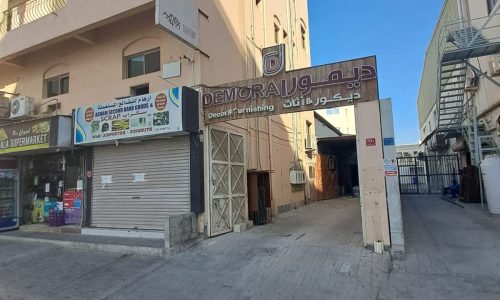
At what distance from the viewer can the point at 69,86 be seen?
41.8ft

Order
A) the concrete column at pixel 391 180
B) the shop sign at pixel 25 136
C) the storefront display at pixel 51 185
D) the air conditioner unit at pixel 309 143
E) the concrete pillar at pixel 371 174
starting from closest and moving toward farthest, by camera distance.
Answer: the concrete column at pixel 391 180 < the concrete pillar at pixel 371 174 < the shop sign at pixel 25 136 < the storefront display at pixel 51 185 < the air conditioner unit at pixel 309 143

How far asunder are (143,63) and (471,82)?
44.2ft

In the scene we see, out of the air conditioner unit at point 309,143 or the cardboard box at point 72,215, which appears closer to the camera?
the cardboard box at point 72,215

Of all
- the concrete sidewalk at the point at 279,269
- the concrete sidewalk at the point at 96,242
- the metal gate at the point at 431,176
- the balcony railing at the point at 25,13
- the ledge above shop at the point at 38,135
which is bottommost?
the concrete sidewalk at the point at 279,269

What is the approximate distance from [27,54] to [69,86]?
328 centimetres

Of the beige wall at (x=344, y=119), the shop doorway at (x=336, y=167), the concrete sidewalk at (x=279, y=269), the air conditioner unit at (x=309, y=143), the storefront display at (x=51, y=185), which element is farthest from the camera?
the beige wall at (x=344, y=119)

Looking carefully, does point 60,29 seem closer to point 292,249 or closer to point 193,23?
point 193,23

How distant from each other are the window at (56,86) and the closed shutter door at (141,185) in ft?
11.7

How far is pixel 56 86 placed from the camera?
527 inches

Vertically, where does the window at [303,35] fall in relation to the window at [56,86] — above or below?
above

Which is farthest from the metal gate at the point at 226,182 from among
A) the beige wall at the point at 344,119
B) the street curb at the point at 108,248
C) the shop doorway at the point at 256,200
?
the beige wall at the point at 344,119

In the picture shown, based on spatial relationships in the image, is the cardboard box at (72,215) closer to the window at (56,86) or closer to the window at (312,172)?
the window at (56,86)

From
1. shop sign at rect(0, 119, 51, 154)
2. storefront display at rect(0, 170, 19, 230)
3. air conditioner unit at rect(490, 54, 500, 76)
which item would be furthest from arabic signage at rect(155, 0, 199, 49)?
air conditioner unit at rect(490, 54, 500, 76)

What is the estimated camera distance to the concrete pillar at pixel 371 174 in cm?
773
